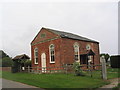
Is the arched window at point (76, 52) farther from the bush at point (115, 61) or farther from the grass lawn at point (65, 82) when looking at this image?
the bush at point (115, 61)

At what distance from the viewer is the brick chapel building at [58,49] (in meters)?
20.8

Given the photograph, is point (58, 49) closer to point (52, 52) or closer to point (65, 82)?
point (52, 52)

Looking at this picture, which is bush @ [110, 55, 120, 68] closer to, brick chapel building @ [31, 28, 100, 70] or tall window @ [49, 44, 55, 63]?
brick chapel building @ [31, 28, 100, 70]

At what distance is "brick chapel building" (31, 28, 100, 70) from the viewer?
68.1 feet

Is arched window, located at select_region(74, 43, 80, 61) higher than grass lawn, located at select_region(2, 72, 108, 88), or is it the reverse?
arched window, located at select_region(74, 43, 80, 61)

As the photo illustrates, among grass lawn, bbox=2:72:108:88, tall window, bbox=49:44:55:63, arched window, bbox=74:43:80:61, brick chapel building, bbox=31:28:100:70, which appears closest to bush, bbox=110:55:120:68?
brick chapel building, bbox=31:28:100:70

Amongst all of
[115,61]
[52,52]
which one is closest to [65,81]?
[52,52]

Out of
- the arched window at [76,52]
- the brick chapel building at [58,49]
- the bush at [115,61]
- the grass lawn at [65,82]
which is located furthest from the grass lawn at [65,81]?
the bush at [115,61]

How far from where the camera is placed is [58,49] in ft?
68.6

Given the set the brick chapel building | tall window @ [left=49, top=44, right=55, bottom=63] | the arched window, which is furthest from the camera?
the arched window

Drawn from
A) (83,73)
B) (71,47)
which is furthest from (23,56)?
(83,73)

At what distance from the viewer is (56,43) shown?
21.4m

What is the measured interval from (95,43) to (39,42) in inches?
398

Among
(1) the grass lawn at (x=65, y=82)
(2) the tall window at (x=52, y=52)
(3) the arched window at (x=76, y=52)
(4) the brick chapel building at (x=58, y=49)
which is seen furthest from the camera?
(3) the arched window at (x=76, y=52)
